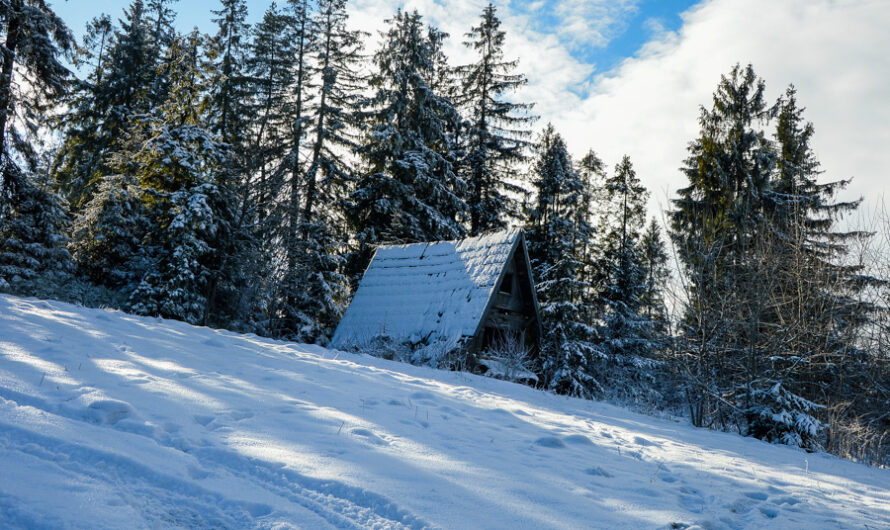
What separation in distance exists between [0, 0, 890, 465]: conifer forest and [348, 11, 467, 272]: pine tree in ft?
0.37

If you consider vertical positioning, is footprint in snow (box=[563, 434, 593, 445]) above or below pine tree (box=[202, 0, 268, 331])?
below

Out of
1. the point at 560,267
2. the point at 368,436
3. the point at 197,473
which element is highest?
the point at 560,267

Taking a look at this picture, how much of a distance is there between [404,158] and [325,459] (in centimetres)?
2211

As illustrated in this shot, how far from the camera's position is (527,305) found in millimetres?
18219

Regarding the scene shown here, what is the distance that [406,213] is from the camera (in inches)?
958

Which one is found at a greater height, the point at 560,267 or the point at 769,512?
the point at 560,267

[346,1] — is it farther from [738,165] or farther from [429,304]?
[738,165]

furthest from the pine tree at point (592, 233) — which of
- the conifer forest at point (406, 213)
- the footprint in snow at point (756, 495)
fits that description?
the footprint in snow at point (756, 495)

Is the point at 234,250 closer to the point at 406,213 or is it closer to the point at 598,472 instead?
the point at 406,213

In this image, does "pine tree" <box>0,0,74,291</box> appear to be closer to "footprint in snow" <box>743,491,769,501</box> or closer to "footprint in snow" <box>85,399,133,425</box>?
"footprint in snow" <box>85,399,133,425</box>

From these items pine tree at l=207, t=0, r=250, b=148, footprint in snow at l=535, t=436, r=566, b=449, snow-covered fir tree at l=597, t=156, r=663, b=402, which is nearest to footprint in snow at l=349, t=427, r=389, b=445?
footprint in snow at l=535, t=436, r=566, b=449

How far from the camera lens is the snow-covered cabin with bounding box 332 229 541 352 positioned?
15.9 m

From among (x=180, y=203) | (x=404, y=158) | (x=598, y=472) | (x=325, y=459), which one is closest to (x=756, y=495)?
(x=598, y=472)

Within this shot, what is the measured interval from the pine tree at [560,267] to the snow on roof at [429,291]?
4.26 meters
